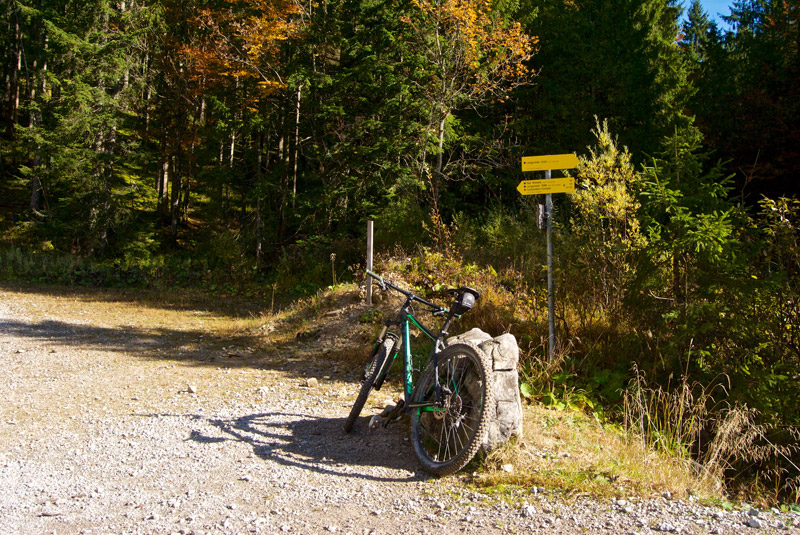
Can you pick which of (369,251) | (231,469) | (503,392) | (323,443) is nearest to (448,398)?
(503,392)

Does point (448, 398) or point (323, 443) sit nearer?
point (448, 398)

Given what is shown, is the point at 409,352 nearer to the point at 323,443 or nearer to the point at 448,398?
the point at 448,398

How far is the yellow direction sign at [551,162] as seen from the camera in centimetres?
577

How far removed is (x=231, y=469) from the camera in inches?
154

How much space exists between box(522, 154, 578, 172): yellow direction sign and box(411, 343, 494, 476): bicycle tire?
2.76 meters

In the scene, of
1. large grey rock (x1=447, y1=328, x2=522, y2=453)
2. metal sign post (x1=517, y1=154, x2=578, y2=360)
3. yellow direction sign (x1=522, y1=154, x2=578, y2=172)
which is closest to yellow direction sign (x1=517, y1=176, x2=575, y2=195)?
metal sign post (x1=517, y1=154, x2=578, y2=360)

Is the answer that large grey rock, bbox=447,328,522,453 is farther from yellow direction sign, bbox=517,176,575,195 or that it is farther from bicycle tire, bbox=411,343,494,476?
yellow direction sign, bbox=517,176,575,195

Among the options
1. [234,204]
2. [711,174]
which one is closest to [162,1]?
[234,204]

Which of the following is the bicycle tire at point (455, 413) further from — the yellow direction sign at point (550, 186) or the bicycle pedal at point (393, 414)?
the yellow direction sign at point (550, 186)

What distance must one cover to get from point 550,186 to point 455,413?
3.08m

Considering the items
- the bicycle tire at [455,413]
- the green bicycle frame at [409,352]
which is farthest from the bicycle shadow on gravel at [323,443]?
the green bicycle frame at [409,352]

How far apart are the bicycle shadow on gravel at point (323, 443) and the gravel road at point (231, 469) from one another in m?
0.02

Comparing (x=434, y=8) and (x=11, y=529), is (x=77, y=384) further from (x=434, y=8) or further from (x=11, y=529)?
(x=434, y=8)

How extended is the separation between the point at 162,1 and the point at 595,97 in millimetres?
17112
